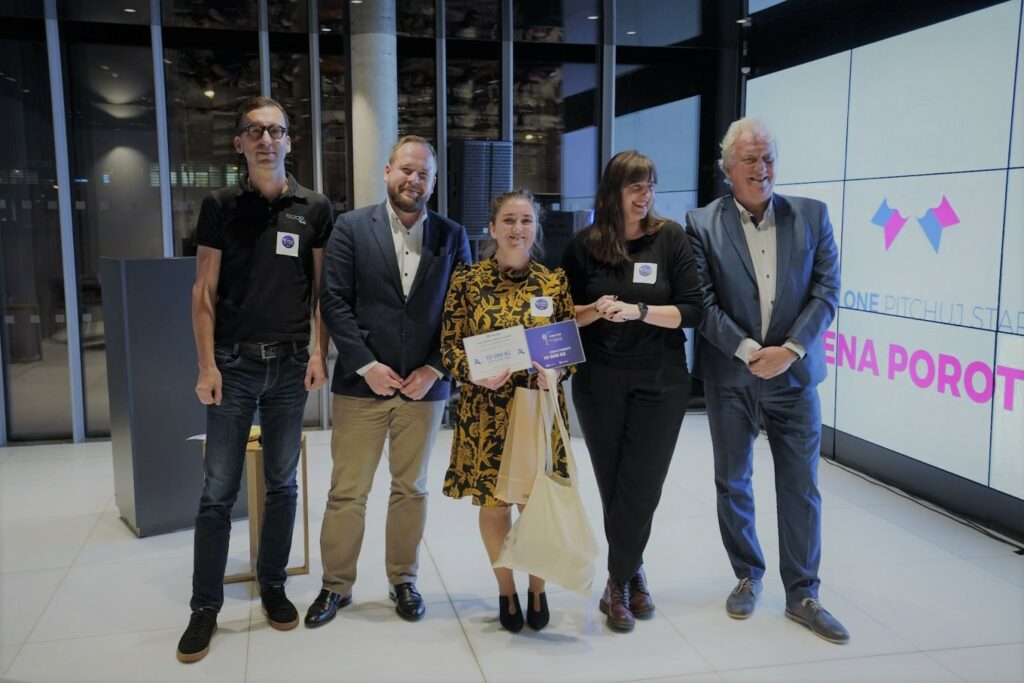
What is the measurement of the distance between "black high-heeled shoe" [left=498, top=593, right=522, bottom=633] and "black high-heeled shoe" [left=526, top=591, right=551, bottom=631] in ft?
0.13

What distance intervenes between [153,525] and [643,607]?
252 cm

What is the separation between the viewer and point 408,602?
10.6ft

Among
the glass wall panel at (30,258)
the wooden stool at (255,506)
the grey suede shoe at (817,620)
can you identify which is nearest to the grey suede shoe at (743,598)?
the grey suede shoe at (817,620)

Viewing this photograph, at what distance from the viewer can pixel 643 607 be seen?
3.24 metres

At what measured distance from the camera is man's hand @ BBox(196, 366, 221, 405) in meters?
2.91

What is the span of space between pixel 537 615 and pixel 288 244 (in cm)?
168

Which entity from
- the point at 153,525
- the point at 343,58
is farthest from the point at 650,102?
the point at 153,525

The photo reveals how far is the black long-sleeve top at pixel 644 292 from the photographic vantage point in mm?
2986

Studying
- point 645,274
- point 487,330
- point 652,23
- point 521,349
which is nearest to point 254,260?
point 487,330

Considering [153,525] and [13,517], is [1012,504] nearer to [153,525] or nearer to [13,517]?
[153,525]

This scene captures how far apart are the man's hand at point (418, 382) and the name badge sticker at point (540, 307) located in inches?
19.0

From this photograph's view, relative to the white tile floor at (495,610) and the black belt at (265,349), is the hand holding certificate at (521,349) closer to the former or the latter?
the black belt at (265,349)

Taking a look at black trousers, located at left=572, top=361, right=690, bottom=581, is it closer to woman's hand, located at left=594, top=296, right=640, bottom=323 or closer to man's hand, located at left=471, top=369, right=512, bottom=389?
woman's hand, located at left=594, top=296, right=640, bottom=323

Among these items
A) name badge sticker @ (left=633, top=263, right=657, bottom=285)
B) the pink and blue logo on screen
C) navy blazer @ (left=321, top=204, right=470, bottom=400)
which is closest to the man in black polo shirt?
navy blazer @ (left=321, top=204, right=470, bottom=400)
